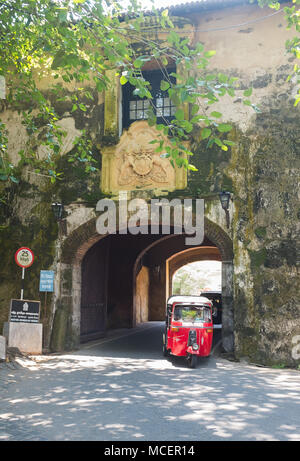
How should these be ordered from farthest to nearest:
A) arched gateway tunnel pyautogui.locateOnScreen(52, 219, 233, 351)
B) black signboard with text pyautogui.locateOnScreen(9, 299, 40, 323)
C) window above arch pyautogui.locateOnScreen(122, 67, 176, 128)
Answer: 1. window above arch pyautogui.locateOnScreen(122, 67, 176, 128)
2. arched gateway tunnel pyautogui.locateOnScreen(52, 219, 233, 351)
3. black signboard with text pyautogui.locateOnScreen(9, 299, 40, 323)

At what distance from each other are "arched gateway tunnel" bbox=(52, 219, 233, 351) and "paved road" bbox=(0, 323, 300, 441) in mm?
1605

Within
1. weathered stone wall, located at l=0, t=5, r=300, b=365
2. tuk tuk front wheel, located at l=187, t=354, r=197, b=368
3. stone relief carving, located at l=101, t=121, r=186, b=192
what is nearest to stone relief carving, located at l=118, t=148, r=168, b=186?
stone relief carving, located at l=101, t=121, r=186, b=192

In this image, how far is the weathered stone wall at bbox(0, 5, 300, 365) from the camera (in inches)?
412

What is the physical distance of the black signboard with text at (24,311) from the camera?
10469mm

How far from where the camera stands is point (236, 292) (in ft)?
35.2

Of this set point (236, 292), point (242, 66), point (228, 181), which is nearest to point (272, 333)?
point (236, 292)

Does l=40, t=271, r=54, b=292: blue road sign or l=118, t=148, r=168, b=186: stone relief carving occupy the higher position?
l=118, t=148, r=168, b=186: stone relief carving

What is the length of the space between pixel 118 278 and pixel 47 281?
872 centimetres

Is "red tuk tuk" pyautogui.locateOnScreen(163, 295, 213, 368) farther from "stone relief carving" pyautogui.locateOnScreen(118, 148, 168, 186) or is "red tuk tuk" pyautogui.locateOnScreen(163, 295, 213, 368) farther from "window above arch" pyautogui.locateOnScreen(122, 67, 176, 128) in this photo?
"window above arch" pyautogui.locateOnScreen(122, 67, 176, 128)

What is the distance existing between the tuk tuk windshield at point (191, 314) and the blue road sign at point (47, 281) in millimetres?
3429

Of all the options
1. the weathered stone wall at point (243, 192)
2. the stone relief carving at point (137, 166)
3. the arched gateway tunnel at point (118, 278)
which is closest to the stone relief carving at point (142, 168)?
the stone relief carving at point (137, 166)

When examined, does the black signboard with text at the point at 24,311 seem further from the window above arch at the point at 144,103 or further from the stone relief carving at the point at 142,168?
the window above arch at the point at 144,103

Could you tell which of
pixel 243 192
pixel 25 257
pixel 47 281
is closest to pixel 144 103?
pixel 243 192

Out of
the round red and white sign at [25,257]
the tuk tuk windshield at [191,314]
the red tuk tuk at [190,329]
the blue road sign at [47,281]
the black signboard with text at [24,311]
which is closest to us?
the red tuk tuk at [190,329]
